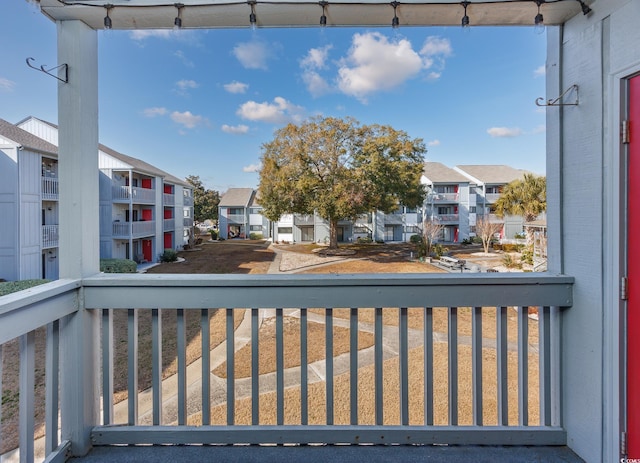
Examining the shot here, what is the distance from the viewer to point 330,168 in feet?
40.5

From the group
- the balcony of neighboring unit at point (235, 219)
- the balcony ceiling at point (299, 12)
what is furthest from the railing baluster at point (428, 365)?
the balcony of neighboring unit at point (235, 219)

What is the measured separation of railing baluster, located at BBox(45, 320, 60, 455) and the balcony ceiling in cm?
141

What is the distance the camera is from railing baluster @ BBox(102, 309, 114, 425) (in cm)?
133

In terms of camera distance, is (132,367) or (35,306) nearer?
(35,306)

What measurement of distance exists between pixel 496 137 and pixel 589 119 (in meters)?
1.89

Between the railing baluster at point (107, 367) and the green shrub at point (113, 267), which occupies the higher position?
the green shrub at point (113, 267)

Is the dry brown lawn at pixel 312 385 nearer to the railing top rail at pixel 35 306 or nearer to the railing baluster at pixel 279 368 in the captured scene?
the railing top rail at pixel 35 306

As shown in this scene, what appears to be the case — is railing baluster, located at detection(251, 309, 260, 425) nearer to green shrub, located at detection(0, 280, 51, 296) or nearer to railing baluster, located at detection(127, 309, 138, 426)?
railing baluster, located at detection(127, 309, 138, 426)

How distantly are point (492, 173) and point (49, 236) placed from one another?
1922cm

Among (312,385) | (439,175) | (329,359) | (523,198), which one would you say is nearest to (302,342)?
(329,359)

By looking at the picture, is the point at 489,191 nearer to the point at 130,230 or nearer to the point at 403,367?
the point at 403,367

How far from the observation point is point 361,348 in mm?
4488

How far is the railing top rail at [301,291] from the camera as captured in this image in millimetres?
1292

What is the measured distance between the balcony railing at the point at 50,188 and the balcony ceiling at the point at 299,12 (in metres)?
0.75
